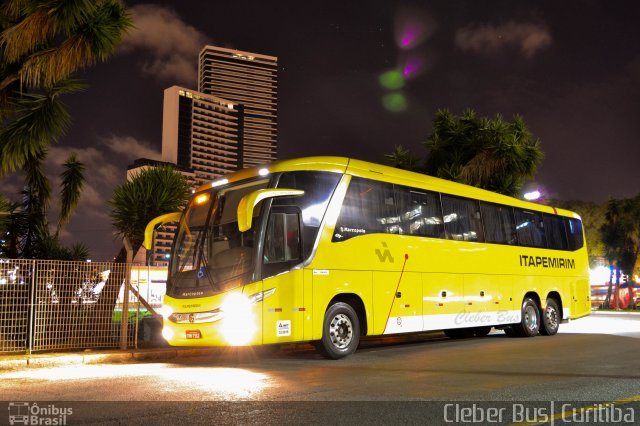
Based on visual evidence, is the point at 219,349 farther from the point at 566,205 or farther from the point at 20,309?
the point at 566,205

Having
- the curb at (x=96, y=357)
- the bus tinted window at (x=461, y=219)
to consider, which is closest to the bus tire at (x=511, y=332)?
the bus tinted window at (x=461, y=219)

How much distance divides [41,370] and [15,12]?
26.7ft

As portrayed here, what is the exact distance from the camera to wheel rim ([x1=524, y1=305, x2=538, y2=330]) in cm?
1694

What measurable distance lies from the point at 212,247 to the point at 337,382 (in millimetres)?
3902

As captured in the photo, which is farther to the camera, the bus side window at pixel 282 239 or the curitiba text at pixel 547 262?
the curitiba text at pixel 547 262

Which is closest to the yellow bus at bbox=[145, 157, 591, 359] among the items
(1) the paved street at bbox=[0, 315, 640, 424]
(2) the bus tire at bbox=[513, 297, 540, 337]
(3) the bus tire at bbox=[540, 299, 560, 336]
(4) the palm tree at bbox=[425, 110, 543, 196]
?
(1) the paved street at bbox=[0, 315, 640, 424]

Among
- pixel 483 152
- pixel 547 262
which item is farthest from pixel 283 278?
pixel 483 152

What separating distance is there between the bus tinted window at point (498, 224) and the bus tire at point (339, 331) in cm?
565

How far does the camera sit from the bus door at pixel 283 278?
33.9 feet

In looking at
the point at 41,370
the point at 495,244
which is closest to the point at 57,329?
the point at 41,370

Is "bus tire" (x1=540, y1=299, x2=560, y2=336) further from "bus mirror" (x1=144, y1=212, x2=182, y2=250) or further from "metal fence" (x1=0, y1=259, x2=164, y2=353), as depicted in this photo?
"metal fence" (x1=0, y1=259, x2=164, y2=353)

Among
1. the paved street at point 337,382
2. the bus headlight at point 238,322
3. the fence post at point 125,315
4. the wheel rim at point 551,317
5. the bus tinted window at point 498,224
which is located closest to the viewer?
the paved street at point 337,382

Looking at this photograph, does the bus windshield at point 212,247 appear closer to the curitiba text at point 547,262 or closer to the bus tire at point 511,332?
the curitiba text at point 547,262

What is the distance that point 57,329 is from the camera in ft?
39.8
